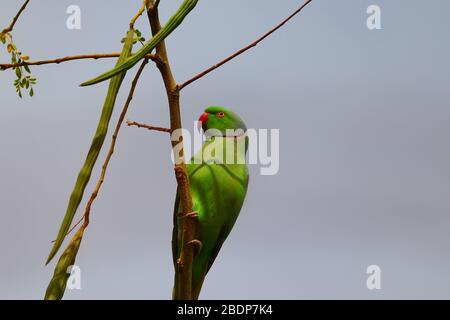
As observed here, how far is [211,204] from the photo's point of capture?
12.0 ft

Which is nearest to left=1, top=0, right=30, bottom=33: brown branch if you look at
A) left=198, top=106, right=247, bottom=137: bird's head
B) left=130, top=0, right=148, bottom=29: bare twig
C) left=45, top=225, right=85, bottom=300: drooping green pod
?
left=130, top=0, right=148, bottom=29: bare twig

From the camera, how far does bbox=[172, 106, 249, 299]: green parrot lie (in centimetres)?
366

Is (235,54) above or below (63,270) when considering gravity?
above

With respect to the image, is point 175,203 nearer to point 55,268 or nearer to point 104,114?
point 55,268

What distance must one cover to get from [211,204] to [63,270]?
1364 millimetres

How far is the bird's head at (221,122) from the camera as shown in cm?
399

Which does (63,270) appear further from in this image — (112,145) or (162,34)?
(162,34)

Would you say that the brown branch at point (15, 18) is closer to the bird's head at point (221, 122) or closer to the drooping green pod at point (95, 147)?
the drooping green pod at point (95, 147)

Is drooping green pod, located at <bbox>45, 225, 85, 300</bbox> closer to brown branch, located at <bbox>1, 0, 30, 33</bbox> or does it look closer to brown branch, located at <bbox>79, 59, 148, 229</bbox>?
brown branch, located at <bbox>79, 59, 148, 229</bbox>

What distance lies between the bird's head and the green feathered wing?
0.11 meters

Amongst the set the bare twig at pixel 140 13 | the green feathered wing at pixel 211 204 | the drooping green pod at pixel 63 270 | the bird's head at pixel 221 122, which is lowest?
the drooping green pod at pixel 63 270

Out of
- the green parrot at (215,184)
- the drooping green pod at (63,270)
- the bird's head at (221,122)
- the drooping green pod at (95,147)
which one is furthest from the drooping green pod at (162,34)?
the bird's head at (221,122)

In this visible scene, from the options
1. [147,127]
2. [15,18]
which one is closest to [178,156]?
[147,127]

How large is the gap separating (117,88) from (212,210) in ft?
5.17
